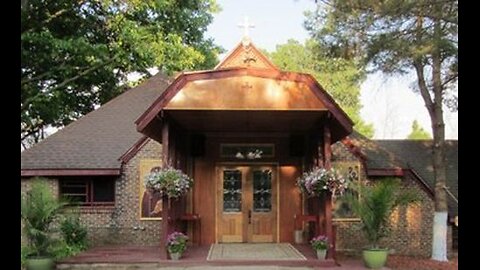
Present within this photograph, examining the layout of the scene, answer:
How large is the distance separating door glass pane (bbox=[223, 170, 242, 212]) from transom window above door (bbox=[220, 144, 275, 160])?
481 millimetres

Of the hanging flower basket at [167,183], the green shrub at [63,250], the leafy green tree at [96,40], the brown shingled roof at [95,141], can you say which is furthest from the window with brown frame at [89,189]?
the hanging flower basket at [167,183]

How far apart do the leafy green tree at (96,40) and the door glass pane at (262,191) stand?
4.81 m

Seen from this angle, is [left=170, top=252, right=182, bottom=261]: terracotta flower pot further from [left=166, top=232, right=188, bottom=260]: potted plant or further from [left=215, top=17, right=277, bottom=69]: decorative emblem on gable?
[left=215, top=17, right=277, bottom=69]: decorative emblem on gable

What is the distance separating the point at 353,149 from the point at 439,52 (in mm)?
4763

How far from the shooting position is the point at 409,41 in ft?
35.8

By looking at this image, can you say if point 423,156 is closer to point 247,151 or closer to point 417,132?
point 247,151

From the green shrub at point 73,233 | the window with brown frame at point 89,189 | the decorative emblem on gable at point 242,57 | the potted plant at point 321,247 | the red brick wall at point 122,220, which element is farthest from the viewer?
the decorative emblem on gable at point 242,57

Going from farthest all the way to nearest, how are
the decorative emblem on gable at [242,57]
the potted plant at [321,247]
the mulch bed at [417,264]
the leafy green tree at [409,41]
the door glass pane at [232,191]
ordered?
the decorative emblem on gable at [242,57] < the door glass pane at [232,191] < the mulch bed at [417,264] < the potted plant at [321,247] < the leafy green tree at [409,41]

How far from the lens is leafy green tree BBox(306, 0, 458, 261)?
10.3m

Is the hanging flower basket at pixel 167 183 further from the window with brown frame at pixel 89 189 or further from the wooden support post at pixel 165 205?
the window with brown frame at pixel 89 189

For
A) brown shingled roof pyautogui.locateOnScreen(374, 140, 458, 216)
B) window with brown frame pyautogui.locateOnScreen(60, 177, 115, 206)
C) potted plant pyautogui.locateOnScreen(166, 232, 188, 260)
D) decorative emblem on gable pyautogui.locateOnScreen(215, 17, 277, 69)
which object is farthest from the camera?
brown shingled roof pyautogui.locateOnScreen(374, 140, 458, 216)

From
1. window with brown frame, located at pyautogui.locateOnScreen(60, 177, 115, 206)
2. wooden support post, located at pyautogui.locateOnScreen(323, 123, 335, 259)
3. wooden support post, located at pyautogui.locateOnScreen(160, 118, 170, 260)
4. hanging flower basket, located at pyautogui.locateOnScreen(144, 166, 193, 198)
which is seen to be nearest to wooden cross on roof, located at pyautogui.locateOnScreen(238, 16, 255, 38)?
wooden support post, located at pyautogui.locateOnScreen(323, 123, 335, 259)

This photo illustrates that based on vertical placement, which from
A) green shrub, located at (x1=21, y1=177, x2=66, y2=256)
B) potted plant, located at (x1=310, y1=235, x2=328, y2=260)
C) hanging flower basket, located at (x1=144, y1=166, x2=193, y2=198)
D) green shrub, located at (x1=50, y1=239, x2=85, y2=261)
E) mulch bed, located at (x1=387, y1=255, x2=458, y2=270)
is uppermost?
hanging flower basket, located at (x1=144, y1=166, x2=193, y2=198)

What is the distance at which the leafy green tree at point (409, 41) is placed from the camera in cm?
1030
